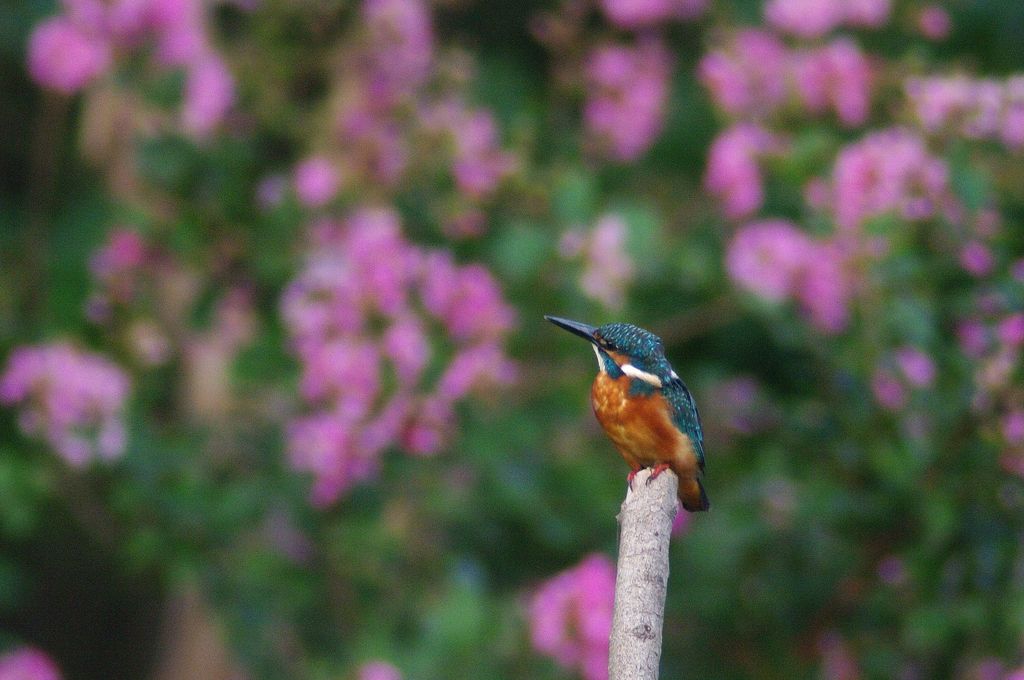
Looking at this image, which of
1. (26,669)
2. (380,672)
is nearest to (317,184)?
(380,672)

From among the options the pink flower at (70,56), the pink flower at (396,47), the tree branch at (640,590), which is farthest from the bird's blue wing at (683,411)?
the pink flower at (70,56)

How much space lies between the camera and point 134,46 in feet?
10.4

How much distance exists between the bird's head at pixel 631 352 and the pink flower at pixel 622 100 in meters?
2.28

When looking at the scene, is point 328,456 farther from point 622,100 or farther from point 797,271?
point 622,100

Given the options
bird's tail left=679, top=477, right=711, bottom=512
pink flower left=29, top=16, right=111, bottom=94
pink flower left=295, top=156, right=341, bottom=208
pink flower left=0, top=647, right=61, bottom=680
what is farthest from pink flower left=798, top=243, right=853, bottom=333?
pink flower left=0, top=647, right=61, bottom=680

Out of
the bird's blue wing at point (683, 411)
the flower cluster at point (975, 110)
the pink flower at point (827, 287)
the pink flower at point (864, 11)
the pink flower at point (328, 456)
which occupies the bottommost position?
the bird's blue wing at point (683, 411)

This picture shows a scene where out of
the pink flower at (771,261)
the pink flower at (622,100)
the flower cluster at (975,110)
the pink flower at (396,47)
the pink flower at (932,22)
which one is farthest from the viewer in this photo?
the pink flower at (622,100)

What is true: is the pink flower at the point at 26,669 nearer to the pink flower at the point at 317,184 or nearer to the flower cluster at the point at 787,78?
→ the pink flower at the point at 317,184

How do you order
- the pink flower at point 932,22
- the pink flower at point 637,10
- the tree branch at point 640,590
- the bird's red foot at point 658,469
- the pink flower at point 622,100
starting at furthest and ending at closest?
the pink flower at point 622,100 → the pink flower at point 637,10 → the pink flower at point 932,22 → the bird's red foot at point 658,469 → the tree branch at point 640,590

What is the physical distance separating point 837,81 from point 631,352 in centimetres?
187

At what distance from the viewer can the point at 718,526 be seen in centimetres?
302

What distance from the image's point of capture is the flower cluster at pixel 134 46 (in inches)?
122

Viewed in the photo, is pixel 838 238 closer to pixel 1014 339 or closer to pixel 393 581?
pixel 1014 339

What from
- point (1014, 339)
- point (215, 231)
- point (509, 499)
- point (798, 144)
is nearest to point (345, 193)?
point (215, 231)
